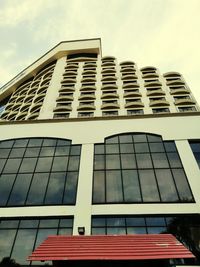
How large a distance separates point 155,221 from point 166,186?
2.59m

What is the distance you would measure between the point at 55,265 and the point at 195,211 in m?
8.98

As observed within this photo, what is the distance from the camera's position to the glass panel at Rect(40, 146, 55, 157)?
1933cm

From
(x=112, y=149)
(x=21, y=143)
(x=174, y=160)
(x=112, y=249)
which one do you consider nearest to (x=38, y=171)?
(x=21, y=143)

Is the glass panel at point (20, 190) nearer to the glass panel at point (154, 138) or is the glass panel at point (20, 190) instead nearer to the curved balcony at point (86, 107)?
the glass panel at point (154, 138)

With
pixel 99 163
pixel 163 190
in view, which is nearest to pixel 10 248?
pixel 99 163

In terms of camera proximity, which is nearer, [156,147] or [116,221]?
[116,221]

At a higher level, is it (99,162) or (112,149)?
(112,149)

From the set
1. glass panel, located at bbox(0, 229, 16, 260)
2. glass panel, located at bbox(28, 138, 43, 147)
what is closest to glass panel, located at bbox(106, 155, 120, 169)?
glass panel, located at bbox(28, 138, 43, 147)

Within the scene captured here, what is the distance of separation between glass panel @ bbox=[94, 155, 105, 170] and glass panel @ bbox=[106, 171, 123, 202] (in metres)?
0.77

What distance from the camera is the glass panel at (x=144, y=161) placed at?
1768 cm

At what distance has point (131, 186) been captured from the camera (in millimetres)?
16281

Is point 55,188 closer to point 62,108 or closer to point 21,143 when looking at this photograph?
point 21,143

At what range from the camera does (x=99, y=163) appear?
18172mm

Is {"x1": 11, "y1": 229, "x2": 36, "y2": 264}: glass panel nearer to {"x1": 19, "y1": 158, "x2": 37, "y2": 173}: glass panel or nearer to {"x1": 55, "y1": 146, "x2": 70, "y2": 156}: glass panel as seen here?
{"x1": 19, "y1": 158, "x2": 37, "y2": 173}: glass panel
